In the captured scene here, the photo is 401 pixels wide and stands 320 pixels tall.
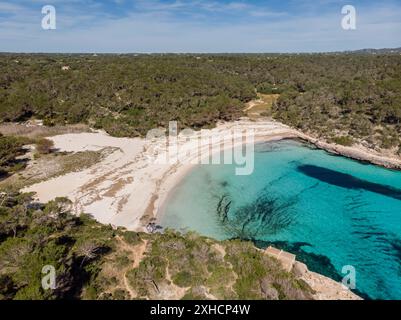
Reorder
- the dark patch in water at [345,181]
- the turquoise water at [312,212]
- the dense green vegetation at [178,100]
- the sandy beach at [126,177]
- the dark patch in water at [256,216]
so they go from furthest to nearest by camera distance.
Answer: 1. the dense green vegetation at [178,100]
2. the dark patch in water at [345,181]
3. the sandy beach at [126,177]
4. the dark patch in water at [256,216]
5. the turquoise water at [312,212]

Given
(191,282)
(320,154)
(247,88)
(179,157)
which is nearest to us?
(191,282)

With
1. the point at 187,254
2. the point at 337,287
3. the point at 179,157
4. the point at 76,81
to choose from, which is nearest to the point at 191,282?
the point at 187,254

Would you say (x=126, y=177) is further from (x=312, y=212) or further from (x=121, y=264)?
(x=312, y=212)

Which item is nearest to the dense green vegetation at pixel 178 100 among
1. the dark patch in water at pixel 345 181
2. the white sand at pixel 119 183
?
the white sand at pixel 119 183

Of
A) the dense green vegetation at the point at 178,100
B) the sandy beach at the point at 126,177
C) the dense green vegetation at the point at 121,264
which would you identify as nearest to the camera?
the dense green vegetation at the point at 121,264

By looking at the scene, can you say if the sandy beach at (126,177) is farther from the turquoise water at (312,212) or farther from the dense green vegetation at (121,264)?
the dense green vegetation at (121,264)
